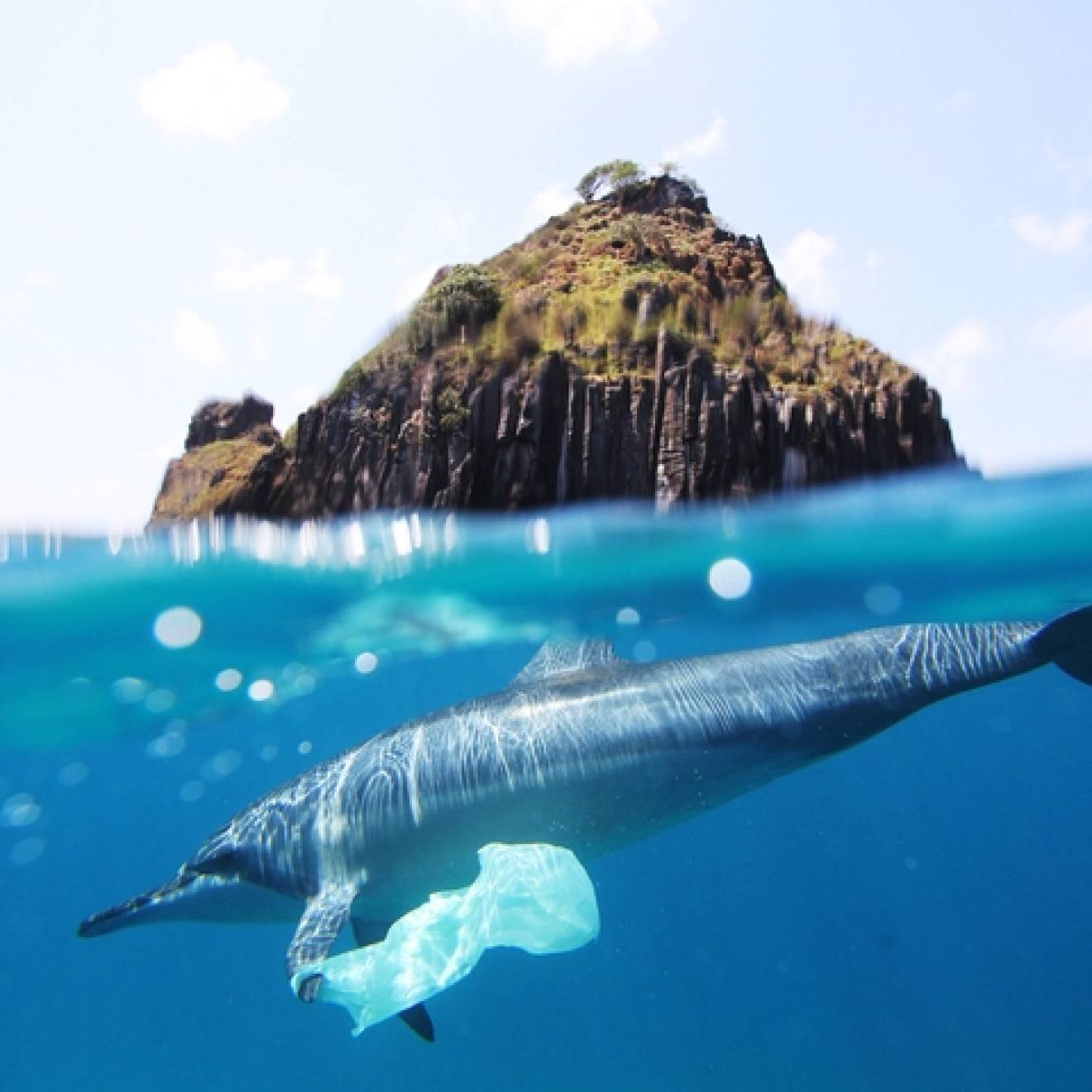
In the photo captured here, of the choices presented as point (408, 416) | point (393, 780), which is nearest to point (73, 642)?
point (408, 416)

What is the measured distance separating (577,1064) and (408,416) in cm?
1918

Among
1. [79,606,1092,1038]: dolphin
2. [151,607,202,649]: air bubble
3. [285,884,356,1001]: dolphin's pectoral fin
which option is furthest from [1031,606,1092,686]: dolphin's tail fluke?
[151,607,202,649]: air bubble

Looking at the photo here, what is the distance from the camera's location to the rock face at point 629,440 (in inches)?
468

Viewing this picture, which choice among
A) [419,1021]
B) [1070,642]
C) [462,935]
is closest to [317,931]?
[462,935]

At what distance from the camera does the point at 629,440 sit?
12039 millimetres

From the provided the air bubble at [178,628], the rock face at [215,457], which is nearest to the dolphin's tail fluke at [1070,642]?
the rock face at [215,457]

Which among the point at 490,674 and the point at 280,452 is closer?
the point at 280,452

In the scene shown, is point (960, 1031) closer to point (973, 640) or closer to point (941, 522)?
point (941, 522)

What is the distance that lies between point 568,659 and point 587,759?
5.47 ft

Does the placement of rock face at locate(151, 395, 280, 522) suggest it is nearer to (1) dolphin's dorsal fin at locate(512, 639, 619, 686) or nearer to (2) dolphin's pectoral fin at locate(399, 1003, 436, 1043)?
(1) dolphin's dorsal fin at locate(512, 639, 619, 686)

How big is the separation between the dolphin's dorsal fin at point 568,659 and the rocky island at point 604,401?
396 cm

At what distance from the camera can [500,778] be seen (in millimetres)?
7051

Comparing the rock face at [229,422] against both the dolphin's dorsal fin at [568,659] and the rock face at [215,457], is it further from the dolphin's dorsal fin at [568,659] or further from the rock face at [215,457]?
the dolphin's dorsal fin at [568,659]

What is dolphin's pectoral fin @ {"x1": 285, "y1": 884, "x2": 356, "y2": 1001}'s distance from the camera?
594 cm
